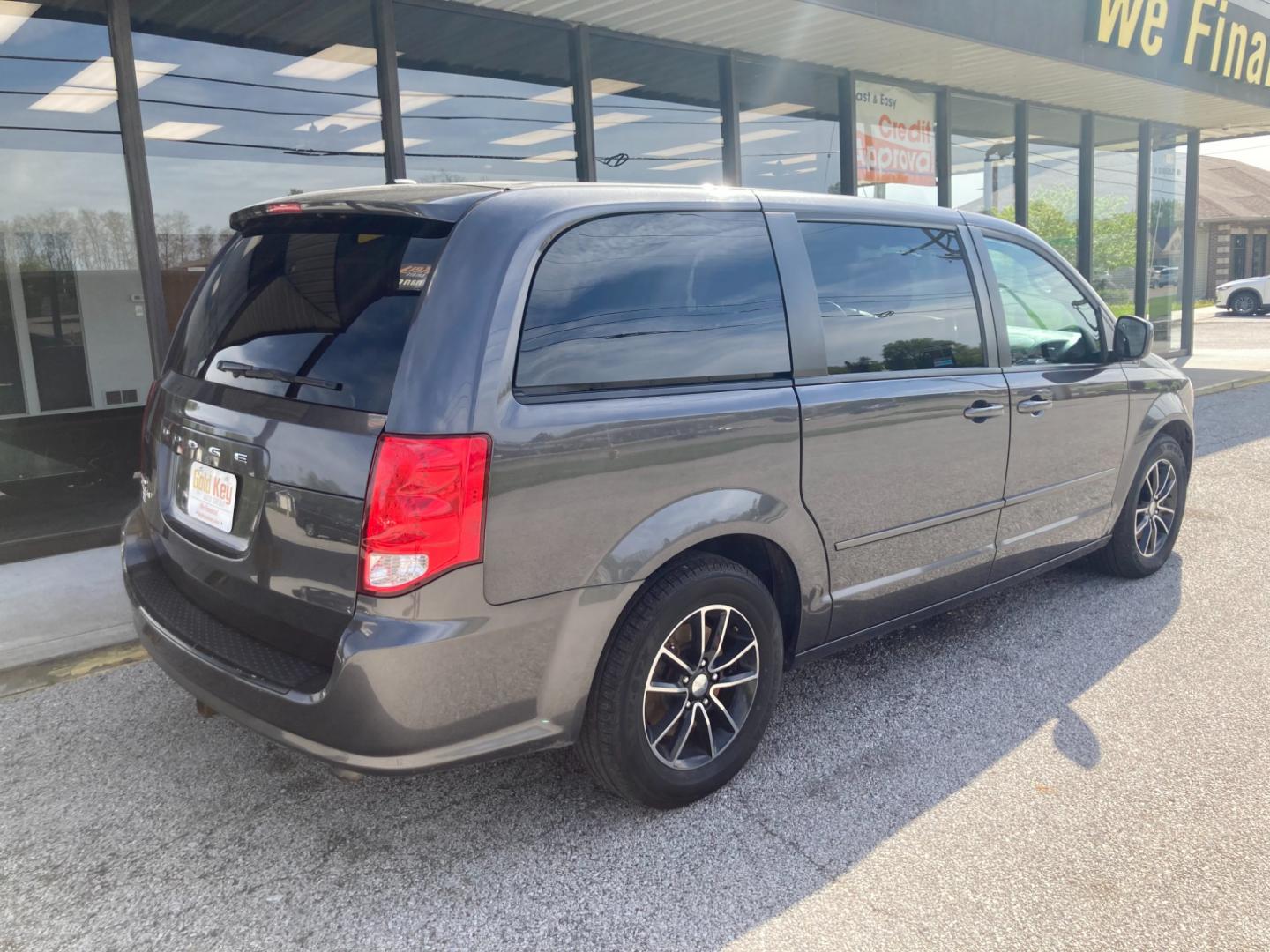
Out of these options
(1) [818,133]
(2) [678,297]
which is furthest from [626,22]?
(2) [678,297]

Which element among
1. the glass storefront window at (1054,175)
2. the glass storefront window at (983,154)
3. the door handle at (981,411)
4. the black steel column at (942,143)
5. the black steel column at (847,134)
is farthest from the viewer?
the glass storefront window at (1054,175)

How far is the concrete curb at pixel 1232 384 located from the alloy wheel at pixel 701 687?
10180 mm

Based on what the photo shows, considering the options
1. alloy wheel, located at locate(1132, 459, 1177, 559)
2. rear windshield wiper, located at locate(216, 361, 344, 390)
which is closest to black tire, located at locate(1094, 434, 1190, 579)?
alloy wheel, located at locate(1132, 459, 1177, 559)

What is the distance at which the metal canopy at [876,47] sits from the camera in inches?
282

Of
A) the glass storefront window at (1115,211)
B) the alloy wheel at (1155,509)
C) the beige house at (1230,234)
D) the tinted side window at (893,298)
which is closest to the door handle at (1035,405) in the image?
the tinted side window at (893,298)

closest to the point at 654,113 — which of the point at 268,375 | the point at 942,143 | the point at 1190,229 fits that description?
the point at 942,143

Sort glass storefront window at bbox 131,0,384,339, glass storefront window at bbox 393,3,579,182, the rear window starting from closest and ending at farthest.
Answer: the rear window, glass storefront window at bbox 131,0,384,339, glass storefront window at bbox 393,3,579,182

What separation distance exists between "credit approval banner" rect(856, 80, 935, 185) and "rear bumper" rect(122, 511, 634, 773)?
27.7 feet

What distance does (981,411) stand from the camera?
3.59m

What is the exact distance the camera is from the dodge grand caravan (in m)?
2.28

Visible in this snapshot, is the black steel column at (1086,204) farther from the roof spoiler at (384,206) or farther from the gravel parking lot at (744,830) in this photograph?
the roof spoiler at (384,206)

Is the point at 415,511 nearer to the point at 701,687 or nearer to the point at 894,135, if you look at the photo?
the point at 701,687

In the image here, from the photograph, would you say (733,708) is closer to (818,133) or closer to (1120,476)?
(1120,476)

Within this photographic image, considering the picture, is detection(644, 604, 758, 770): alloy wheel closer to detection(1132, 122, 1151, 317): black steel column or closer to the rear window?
the rear window
